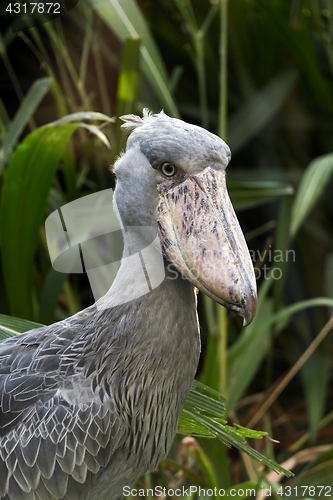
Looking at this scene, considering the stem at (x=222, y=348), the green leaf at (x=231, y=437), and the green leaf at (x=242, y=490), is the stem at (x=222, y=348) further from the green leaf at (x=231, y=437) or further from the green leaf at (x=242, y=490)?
the green leaf at (x=231, y=437)

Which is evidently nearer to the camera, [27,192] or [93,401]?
[93,401]

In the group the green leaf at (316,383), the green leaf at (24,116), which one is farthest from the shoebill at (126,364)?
the green leaf at (316,383)

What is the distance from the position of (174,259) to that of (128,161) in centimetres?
14

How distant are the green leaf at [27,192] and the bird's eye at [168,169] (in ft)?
1.19

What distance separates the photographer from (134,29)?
1207 millimetres

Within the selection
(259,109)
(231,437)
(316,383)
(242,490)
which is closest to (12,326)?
(231,437)

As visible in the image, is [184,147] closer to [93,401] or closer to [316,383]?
[93,401]

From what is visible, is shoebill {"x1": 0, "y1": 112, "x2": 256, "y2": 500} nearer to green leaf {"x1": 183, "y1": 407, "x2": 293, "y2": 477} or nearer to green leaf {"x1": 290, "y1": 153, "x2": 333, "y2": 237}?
green leaf {"x1": 183, "y1": 407, "x2": 293, "y2": 477}

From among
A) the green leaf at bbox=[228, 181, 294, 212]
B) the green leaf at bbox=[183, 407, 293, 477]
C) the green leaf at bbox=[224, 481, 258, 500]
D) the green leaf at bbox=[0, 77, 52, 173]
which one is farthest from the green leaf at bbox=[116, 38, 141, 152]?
the green leaf at bbox=[224, 481, 258, 500]

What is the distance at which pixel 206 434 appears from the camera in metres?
0.80

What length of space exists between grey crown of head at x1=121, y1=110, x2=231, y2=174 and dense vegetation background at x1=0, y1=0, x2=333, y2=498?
27cm

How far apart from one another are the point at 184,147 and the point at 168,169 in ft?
0.12

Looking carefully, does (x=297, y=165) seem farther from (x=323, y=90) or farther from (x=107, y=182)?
(x=107, y=182)

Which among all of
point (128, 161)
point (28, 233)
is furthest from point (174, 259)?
point (28, 233)
